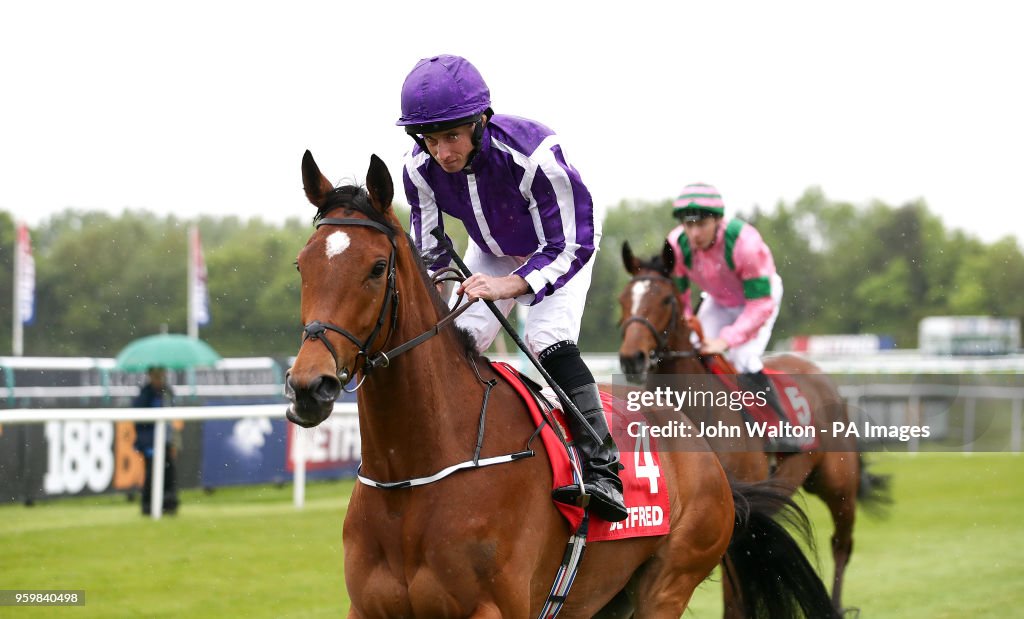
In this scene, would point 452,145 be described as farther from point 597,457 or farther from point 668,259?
point 668,259

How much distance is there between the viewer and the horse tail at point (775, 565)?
4.58m

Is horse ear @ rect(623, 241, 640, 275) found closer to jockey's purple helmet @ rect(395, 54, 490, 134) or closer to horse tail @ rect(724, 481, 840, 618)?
Result: horse tail @ rect(724, 481, 840, 618)

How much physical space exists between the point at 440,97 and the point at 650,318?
10.1ft

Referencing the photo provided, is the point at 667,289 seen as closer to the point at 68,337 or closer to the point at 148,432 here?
the point at 148,432

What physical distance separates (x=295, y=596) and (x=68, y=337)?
15.5 m

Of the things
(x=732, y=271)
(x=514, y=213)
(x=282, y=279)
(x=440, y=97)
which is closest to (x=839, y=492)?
(x=732, y=271)

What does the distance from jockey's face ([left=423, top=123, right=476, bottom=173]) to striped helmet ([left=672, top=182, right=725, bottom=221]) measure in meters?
3.13

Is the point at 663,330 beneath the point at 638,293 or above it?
beneath

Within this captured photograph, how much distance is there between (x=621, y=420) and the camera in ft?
12.5

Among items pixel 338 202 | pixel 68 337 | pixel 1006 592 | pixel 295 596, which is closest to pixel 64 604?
pixel 295 596

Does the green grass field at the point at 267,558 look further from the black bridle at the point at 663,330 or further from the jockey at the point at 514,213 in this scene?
the jockey at the point at 514,213

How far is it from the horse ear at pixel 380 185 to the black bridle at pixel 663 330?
3.15 m

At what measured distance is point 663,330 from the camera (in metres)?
5.90

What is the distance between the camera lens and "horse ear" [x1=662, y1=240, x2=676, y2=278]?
5.98m
